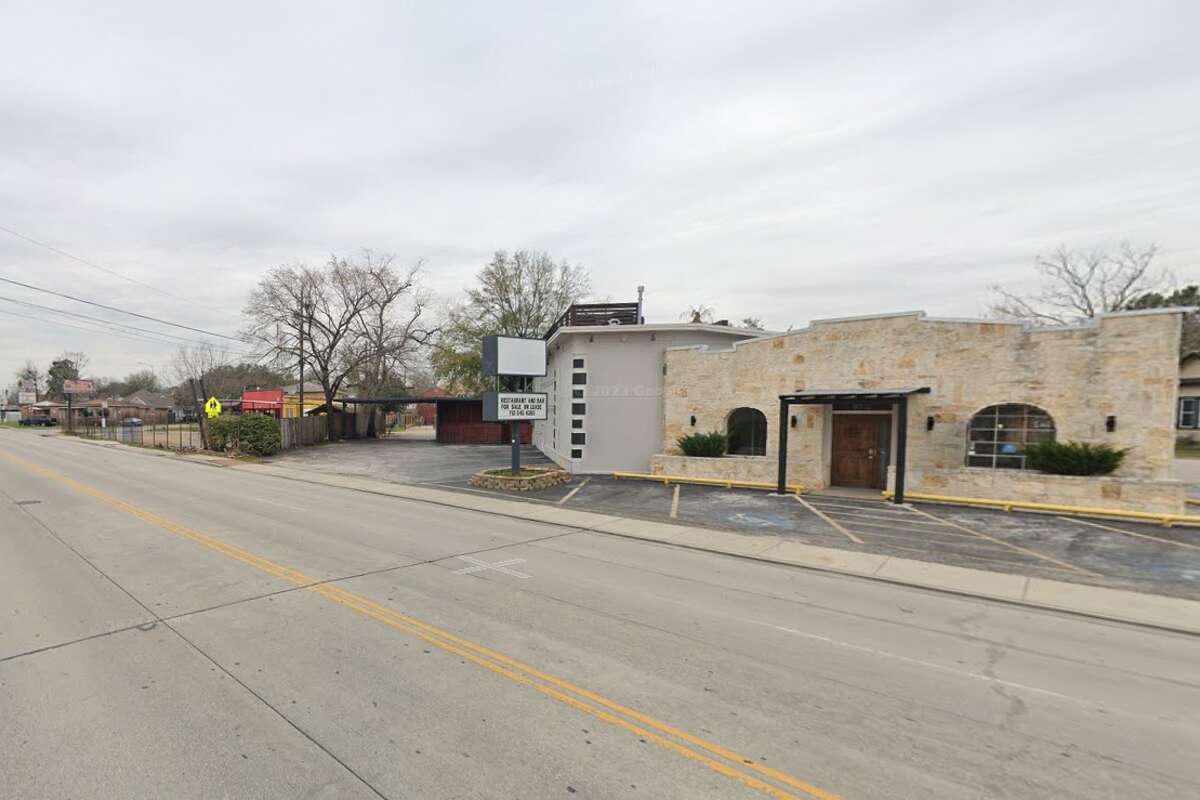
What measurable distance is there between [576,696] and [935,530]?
410 inches

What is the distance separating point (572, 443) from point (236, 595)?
14594mm

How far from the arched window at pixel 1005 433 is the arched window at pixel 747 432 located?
5938 mm

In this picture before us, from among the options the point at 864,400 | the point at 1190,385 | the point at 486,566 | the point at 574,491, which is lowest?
A: the point at 574,491

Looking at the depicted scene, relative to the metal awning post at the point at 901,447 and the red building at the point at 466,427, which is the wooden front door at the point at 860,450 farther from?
the red building at the point at 466,427

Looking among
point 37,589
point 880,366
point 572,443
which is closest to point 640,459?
point 572,443

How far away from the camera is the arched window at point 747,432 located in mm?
18688

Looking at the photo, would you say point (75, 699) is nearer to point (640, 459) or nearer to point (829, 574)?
point (829, 574)

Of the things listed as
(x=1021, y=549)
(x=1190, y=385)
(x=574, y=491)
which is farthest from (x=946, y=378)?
(x=1190, y=385)

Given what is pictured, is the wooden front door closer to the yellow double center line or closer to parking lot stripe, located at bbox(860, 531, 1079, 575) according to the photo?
parking lot stripe, located at bbox(860, 531, 1079, 575)

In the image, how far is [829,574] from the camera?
351 inches

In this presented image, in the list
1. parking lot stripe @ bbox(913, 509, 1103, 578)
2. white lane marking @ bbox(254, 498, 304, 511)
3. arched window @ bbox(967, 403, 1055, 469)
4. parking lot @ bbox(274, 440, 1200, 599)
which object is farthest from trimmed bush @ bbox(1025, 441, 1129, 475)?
white lane marking @ bbox(254, 498, 304, 511)

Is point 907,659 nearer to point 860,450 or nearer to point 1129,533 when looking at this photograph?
point 1129,533

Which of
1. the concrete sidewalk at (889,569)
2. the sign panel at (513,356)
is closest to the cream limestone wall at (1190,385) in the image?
the concrete sidewalk at (889,569)

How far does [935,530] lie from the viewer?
38.8ft
